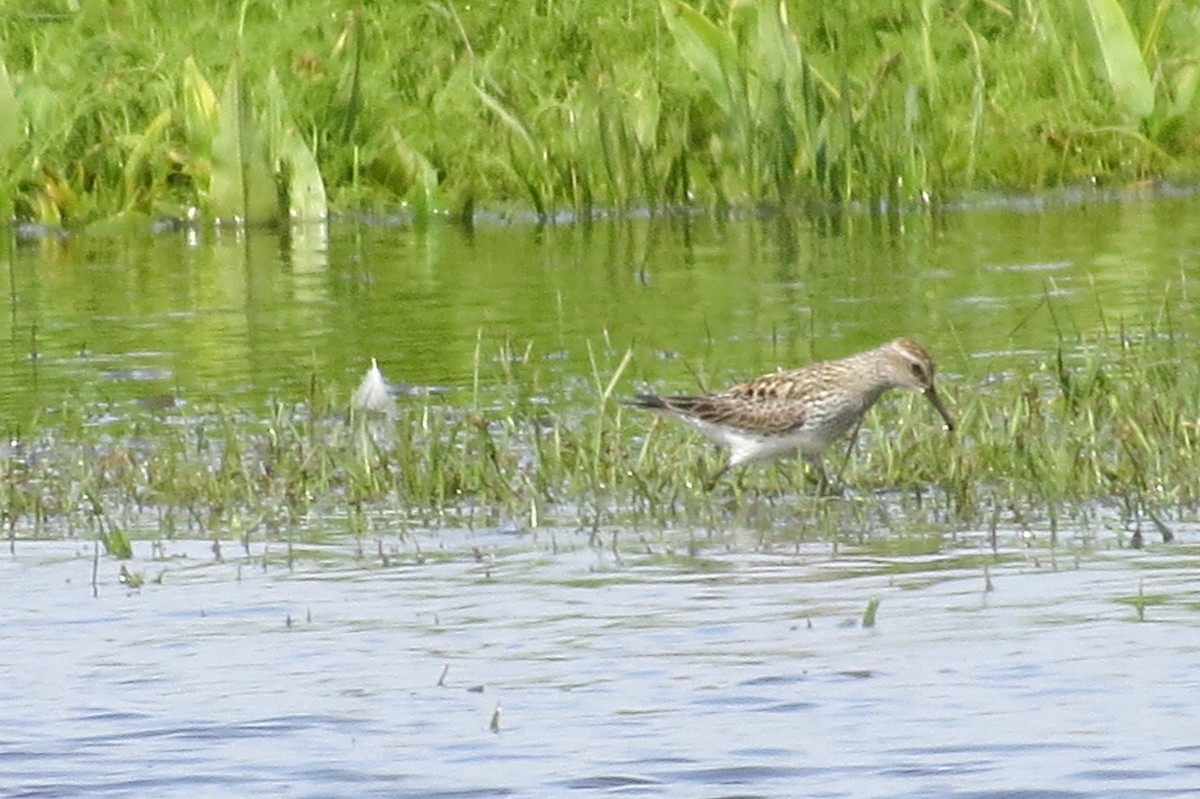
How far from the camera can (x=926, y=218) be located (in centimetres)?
1870

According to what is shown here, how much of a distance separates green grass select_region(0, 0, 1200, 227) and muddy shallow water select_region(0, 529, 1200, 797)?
9622 mm

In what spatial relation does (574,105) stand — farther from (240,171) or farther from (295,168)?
(240,171)

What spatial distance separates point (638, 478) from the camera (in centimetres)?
932

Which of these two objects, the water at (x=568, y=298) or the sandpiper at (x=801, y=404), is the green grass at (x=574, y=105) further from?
the sandpiper at (x=801, y=404)

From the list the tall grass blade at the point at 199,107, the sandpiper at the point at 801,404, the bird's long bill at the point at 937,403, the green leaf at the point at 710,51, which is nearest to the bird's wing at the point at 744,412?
the sandpiper at the point at 801,404

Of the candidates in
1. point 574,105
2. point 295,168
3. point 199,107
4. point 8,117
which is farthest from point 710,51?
point 8,117

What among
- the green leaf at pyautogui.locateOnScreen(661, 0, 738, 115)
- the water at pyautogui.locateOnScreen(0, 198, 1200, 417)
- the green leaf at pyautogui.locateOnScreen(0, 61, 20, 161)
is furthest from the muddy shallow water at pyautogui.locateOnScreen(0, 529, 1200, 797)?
the green leaf at pyautogui.locateOnScreen(0, 61, 20, 161)

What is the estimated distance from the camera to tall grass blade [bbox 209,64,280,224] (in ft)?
58.8

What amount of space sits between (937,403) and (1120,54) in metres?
10.2

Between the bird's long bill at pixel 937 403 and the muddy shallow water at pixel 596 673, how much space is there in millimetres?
1207

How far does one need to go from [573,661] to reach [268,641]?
0.91 meters

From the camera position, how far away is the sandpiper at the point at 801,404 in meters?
9.61

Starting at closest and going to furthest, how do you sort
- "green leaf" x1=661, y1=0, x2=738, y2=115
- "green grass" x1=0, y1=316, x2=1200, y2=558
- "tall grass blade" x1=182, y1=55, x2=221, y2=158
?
1. "green grass" x1=0, y1=316, x2=1200, y2=558
2. "green leaf" x1=661, y1=0, x2=738, y2=115
3. "tall grass blade" x1=182, y1=55, x2=221, y2=158

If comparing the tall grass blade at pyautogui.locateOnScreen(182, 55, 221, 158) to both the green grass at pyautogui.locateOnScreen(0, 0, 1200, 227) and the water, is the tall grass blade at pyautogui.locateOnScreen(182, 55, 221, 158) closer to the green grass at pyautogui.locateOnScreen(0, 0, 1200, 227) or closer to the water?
the green grass at pyautogui.locateOnScreen(0, 0, 1200, 227)
